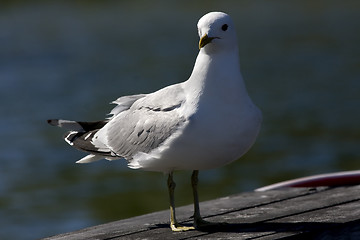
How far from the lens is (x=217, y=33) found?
4.06 metres

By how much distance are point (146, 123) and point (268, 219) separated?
0.90m

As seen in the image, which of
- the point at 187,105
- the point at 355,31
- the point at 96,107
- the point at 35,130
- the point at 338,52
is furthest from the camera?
the point at 355,31

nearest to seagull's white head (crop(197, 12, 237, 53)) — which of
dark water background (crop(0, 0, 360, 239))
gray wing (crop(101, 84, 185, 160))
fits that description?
gray wing (crop(101, 84, 185, 160))

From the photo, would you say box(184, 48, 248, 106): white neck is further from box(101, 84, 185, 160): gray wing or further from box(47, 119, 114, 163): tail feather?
box(47, 119, 114, 163): tail feather

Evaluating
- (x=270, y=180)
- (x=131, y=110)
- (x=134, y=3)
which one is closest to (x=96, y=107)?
(x=270, y=180)

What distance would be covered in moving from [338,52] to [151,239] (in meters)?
17.1

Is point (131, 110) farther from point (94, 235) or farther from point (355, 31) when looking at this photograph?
point (355, 31)

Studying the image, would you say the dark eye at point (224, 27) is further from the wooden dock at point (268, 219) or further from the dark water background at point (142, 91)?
the dark water background at point (142, 91)

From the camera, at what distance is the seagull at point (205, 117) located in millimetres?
4004

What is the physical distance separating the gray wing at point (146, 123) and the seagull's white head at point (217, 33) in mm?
319

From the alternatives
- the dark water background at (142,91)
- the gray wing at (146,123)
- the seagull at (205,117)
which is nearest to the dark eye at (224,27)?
the seagull at (205,117)

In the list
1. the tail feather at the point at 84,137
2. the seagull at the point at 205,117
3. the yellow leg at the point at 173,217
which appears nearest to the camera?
the seagull at the point at 205,117

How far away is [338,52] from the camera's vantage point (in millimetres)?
20609

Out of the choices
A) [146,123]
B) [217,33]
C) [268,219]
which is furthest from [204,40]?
[268,219]
